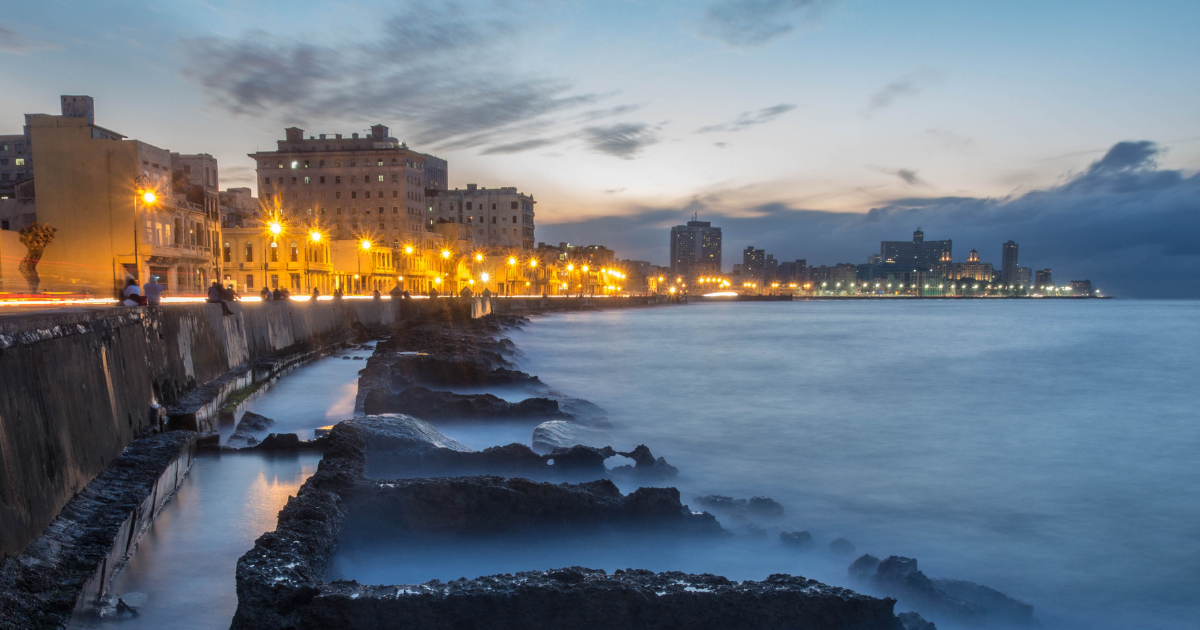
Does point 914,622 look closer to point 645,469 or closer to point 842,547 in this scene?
point 842,547

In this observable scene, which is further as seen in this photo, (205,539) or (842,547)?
(842,547)

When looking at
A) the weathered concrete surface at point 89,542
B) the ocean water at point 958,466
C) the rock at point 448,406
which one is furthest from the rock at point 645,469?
the weathered concrete surface at point 89,542

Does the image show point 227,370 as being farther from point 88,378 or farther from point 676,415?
point 676,415

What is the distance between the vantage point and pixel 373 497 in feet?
22.8

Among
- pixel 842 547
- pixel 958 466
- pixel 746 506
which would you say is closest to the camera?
pixel 842 547

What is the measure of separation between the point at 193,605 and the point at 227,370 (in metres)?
11.2

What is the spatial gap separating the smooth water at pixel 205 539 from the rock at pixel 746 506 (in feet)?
17.8

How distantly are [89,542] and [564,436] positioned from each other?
26.5ft

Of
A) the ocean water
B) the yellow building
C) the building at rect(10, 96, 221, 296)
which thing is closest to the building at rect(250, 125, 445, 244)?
the yellow building

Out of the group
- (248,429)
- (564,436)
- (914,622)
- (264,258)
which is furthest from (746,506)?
(264,258)

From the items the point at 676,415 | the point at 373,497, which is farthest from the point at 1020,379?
the point at 373,497

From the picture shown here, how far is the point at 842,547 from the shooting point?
8664 millimetres

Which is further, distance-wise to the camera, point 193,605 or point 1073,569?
point 1073,569

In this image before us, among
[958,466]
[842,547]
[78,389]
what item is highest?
[78,389]
